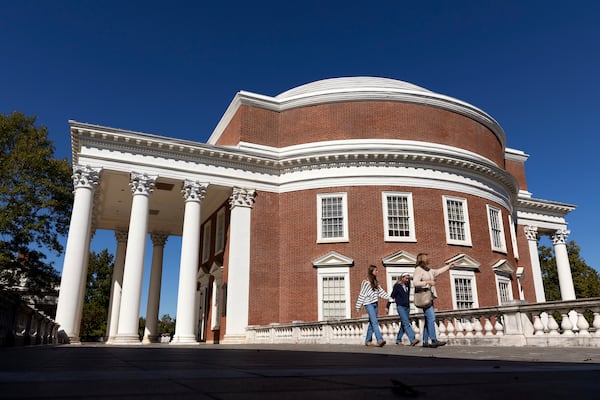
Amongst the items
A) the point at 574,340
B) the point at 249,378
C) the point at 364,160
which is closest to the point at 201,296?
the point at 364,160

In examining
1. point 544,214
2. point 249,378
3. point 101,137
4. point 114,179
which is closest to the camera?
point 249,378

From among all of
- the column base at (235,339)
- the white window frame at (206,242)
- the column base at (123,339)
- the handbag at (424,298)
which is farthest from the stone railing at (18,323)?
the white window frame at (206,242)

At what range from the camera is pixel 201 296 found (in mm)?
32344

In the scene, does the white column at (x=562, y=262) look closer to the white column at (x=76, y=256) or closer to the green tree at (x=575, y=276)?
the green tree at (x=575, y=276)

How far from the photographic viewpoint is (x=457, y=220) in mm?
27375

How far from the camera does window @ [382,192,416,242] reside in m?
26.0

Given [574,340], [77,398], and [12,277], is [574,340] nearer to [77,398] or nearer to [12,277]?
[77,398]

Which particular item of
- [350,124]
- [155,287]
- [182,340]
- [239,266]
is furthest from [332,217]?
[155,287]

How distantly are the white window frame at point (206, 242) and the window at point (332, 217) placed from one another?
365 inches

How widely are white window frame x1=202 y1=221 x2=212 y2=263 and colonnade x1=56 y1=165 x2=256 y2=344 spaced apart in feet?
20.2

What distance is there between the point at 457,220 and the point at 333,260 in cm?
809

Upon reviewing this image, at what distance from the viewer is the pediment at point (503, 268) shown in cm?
2766

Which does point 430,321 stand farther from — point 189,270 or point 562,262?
point 562,262

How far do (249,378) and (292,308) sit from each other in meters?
22.0
